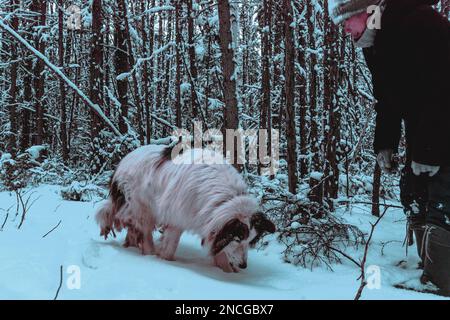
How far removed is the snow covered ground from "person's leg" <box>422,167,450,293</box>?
1.18 ft

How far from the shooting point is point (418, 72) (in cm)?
325

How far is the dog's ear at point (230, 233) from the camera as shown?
360 centimetres

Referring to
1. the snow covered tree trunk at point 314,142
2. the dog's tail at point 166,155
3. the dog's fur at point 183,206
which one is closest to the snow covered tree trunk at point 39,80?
the snow covered tree trunk at point 314,142

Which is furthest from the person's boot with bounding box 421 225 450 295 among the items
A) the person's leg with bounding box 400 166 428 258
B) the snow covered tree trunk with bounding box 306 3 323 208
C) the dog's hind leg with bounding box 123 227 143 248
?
the dog's hind leg with bounding box 123 227 143 248

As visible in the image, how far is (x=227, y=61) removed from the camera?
5996 mm

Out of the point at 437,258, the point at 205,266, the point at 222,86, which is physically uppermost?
the point at 222,86

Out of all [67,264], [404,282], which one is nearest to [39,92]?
[67,264]

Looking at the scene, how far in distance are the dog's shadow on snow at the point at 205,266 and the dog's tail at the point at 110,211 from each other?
0.17 m

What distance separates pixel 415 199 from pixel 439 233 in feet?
1.62

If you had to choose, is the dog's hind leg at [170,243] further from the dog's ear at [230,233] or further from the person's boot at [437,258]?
the person's boot at [437,258]

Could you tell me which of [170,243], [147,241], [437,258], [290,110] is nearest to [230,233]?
[170,243]

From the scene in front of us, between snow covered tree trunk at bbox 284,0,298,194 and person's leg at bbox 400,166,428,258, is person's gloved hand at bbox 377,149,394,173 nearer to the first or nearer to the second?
person's leg at bbox 400,166,428,258

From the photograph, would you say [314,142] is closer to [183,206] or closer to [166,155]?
[166,155]

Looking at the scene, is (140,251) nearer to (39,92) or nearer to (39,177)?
(39,177)
